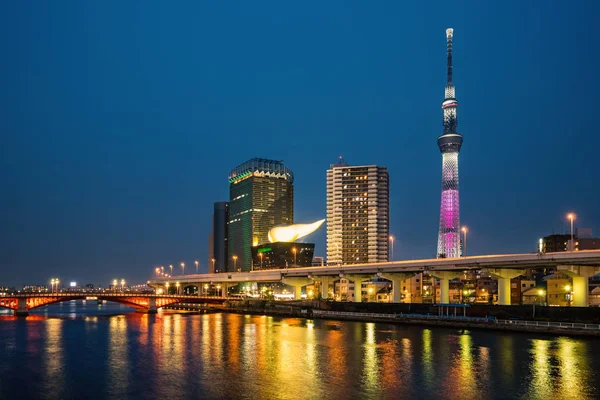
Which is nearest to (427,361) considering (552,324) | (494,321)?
(552,324)

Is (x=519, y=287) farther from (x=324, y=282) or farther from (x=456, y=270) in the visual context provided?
(x=324, y=282)

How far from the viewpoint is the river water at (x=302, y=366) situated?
121 ft

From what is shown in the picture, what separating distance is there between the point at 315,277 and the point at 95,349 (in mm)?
70083

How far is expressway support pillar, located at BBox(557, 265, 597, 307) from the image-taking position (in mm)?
73562

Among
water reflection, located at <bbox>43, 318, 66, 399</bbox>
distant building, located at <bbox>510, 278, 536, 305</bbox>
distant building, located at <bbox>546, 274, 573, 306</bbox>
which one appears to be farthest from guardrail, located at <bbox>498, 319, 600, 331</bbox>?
water reflection, located at <bbox>43, 318, 66, 399</bbox>

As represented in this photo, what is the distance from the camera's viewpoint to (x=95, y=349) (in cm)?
5841

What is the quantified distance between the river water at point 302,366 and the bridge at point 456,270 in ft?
43.8

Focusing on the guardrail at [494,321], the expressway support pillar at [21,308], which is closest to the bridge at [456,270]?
the guardrail at [494,321]

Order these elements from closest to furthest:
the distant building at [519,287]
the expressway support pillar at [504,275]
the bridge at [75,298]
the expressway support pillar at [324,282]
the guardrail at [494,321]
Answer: the guardrail at [494,321] < the expressway support pillar at [504,275] < the bridge at [75,298] < the distant building at [519,287] < the expressway support pillar at [324,282]

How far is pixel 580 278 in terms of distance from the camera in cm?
7475

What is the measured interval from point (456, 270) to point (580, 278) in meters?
21.8

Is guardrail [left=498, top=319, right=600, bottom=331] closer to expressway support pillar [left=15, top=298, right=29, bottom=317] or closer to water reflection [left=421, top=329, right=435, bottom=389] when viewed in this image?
water reflection [left=421, top=329, right=435, bottom=389]

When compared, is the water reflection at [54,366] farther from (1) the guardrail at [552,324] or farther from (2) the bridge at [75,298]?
(1) the guardrail at [552,324]

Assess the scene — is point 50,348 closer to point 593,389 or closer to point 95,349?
point 95,349
